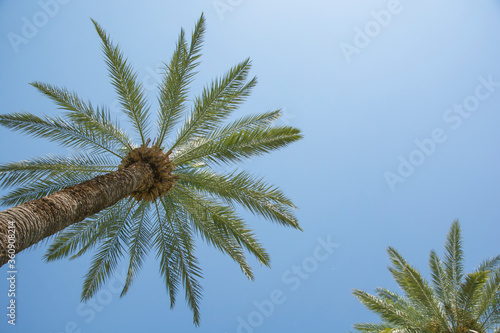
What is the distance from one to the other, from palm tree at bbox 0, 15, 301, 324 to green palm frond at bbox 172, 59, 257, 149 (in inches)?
1.0

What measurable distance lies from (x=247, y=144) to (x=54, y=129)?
4.48 m

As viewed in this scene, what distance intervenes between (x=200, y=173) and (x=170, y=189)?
2.88ft

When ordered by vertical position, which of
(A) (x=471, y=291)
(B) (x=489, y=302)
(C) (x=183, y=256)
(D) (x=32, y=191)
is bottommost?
(B) (x=489, y=302)

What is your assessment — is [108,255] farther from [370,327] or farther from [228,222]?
[370,327]

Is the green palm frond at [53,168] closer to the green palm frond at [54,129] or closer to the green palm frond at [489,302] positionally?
the green palm frond at [54,129]

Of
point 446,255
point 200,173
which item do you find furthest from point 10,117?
point 446,255

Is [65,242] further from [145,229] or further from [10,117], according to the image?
[10,117]

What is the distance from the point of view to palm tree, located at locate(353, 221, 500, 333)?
27.0ft

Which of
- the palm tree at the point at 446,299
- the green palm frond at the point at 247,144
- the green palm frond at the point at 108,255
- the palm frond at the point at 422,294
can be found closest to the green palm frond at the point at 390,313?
the palm tree at the point at 446,299

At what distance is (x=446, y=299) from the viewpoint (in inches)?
352


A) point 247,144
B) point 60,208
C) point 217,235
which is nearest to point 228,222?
point 217,235

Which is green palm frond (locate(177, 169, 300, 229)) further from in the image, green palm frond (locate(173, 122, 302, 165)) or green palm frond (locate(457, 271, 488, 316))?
green palm frond (locate(457, 271, 488, 316))

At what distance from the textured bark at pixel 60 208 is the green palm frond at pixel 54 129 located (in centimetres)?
175

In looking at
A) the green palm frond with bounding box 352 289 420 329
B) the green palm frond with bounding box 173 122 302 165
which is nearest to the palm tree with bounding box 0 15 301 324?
the green palm frond with bounding box 173 122 302 165
